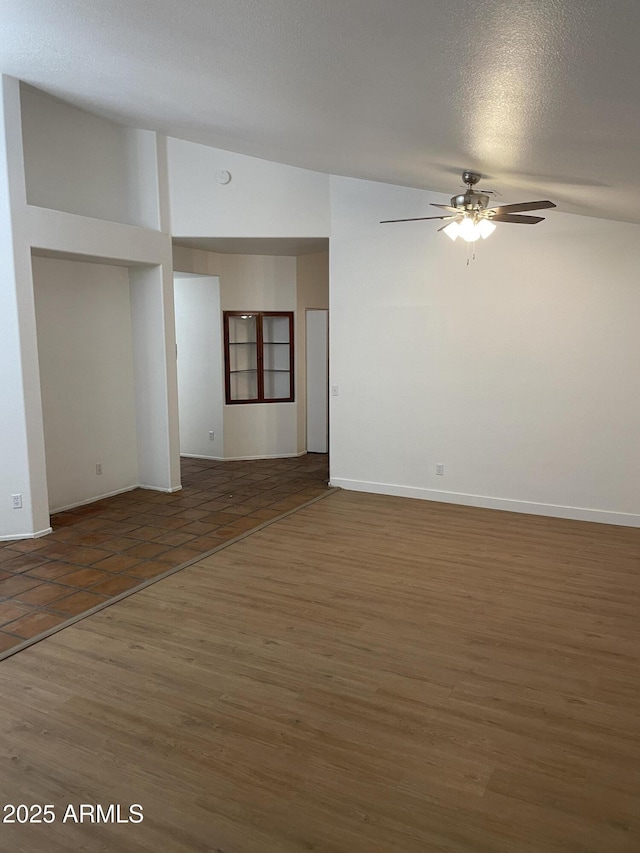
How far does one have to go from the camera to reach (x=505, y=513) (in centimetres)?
571

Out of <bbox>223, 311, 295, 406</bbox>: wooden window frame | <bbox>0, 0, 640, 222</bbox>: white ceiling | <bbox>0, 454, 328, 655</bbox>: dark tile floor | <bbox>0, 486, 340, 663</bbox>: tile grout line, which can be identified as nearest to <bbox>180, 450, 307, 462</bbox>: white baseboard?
<bbox>0, 454, 328, 655</bbox>: dark tile floor

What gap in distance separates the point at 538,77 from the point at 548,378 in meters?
A: 3.65

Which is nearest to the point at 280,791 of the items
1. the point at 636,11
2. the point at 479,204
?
the point at 636,11

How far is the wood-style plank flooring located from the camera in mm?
2084

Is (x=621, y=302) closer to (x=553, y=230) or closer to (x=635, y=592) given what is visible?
(x=553, y=230)

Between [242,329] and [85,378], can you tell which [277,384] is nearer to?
[242,329]

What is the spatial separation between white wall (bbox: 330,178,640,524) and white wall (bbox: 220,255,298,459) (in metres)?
1.69

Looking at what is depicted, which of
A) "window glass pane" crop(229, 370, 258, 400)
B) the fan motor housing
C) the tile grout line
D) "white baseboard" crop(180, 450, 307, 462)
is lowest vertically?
the tile grout line

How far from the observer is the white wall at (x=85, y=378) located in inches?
221

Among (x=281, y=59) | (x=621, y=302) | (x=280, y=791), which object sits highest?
(x=281, y=59)

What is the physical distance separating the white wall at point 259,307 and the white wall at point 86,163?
5.35ft

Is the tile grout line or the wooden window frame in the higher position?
the wooden window frame

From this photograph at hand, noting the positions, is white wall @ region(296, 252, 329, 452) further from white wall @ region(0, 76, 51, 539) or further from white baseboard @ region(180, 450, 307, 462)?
white wall @ region(0, 76, 51, 539)

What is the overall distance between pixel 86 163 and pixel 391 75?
4164 millimetres
